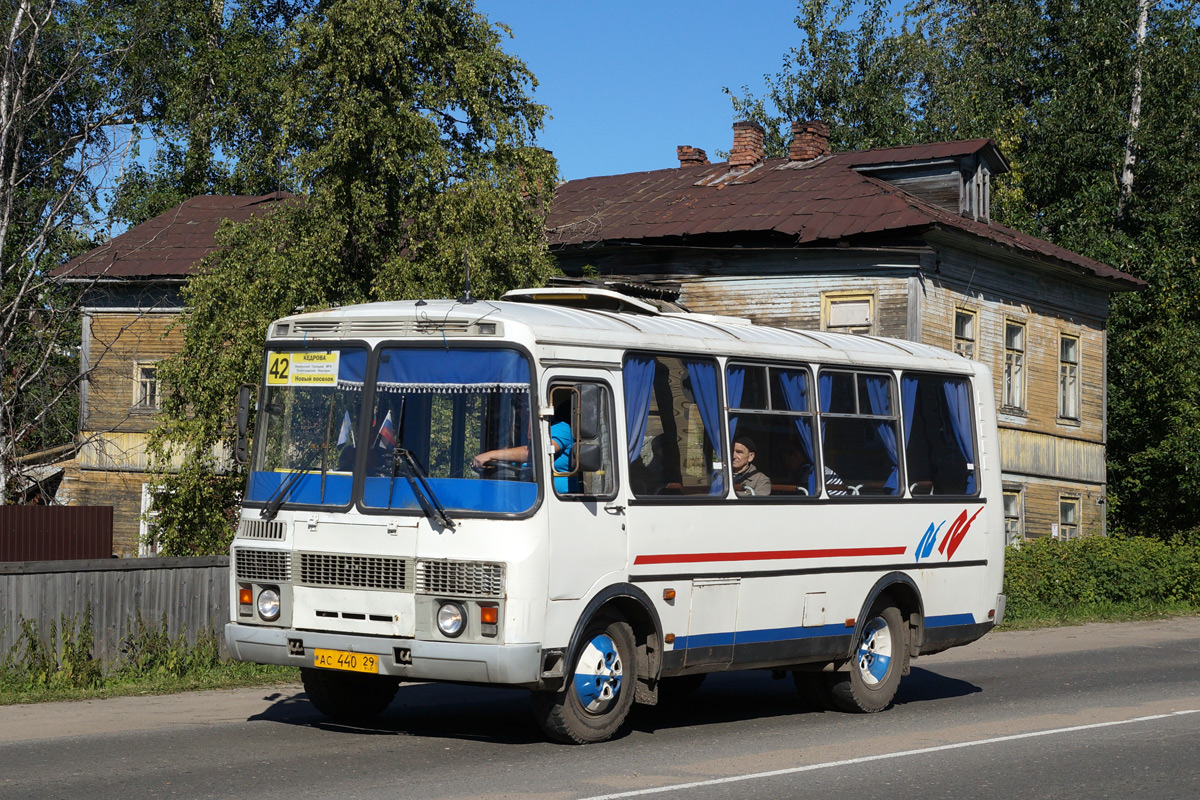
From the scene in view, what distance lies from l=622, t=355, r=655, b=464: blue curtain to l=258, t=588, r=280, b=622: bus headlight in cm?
248

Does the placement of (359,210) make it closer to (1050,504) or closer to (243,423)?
(243,423)

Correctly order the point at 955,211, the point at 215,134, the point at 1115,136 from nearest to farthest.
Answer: the point at 955,211 → the point at 215,134 → the point at 1115,136

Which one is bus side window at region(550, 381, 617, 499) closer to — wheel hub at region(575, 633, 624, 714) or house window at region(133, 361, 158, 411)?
wheel hub at region(575, 633, 624, 714)

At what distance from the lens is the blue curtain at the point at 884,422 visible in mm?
12188

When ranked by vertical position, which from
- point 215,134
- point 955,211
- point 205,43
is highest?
point 205,43

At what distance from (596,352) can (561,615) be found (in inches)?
69.1

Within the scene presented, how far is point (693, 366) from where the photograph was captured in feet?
34.8

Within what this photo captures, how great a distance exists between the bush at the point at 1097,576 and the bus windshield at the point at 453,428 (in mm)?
15611

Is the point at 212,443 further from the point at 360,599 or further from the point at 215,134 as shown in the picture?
the point at 215,134

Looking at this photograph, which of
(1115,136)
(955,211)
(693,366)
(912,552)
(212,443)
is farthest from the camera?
(1115,136)

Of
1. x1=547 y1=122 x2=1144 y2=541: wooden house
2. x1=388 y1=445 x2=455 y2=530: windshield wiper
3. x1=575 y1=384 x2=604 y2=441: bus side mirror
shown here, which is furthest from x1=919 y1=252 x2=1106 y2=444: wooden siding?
x1=388 y1=445 x2=455 y2=530: windshield wiper

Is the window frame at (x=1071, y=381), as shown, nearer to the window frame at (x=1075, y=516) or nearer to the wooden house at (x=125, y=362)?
the window frame at (x=1075, y=516)

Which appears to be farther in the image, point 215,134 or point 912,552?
point 215,134

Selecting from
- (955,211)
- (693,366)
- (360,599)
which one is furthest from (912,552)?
(955,211)
